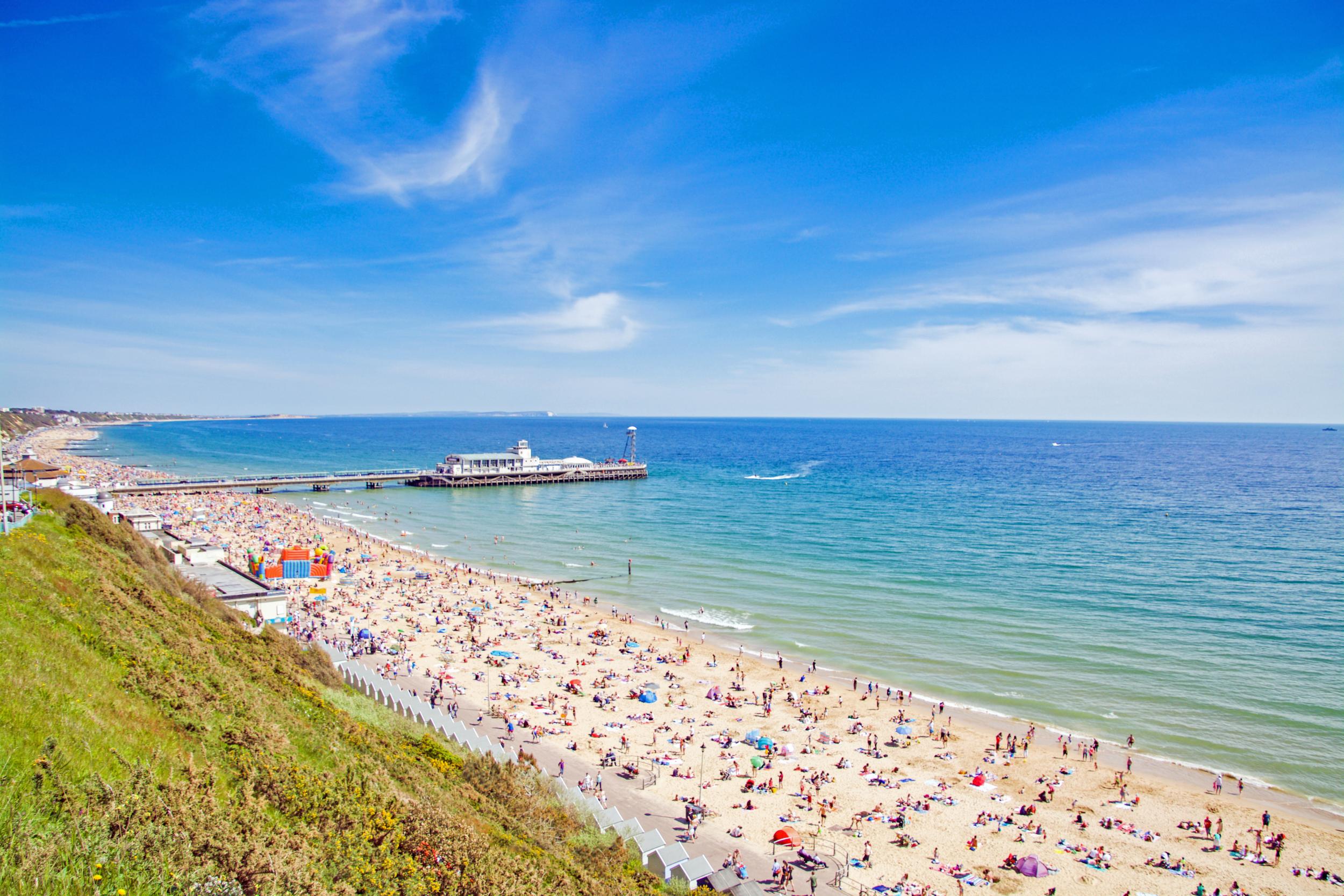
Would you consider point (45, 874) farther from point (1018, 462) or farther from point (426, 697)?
point (1018, 462)

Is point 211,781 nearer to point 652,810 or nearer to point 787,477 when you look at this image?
point 652,810

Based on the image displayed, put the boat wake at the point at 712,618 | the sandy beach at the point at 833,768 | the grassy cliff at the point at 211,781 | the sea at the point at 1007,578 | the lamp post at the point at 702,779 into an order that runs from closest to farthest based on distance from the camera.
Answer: the grassy cliff at the point at 211,781 → the sandy beach at the point at 833,768 → the lamp post at the point at 702,779 → the sea at the point at 1007,578 → the boat wake at the point at 712,618

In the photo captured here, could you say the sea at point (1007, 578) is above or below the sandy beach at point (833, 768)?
above

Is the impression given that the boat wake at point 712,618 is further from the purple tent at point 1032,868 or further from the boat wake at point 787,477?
the boat wake at point 787,477

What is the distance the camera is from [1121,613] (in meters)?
41.1

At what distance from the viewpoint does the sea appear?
98.2ft

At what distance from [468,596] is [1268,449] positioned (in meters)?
238

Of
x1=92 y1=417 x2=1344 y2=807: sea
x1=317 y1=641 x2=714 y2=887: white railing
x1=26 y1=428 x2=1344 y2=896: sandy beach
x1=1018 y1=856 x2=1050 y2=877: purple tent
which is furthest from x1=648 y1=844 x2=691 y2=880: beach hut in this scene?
x1=92 y1=417 x2=1344 y2=807: sea

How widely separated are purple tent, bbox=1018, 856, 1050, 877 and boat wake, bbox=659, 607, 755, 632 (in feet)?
70.0

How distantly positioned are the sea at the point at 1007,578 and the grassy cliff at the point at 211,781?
23.5 metres

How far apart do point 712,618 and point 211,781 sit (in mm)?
34409

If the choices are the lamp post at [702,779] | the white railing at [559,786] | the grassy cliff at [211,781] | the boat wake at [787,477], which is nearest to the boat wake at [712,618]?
the lamp post at [702,779]

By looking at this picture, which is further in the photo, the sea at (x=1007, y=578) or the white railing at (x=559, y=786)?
the sea at (x=1007, y=578)

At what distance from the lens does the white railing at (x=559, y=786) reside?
16.6m
